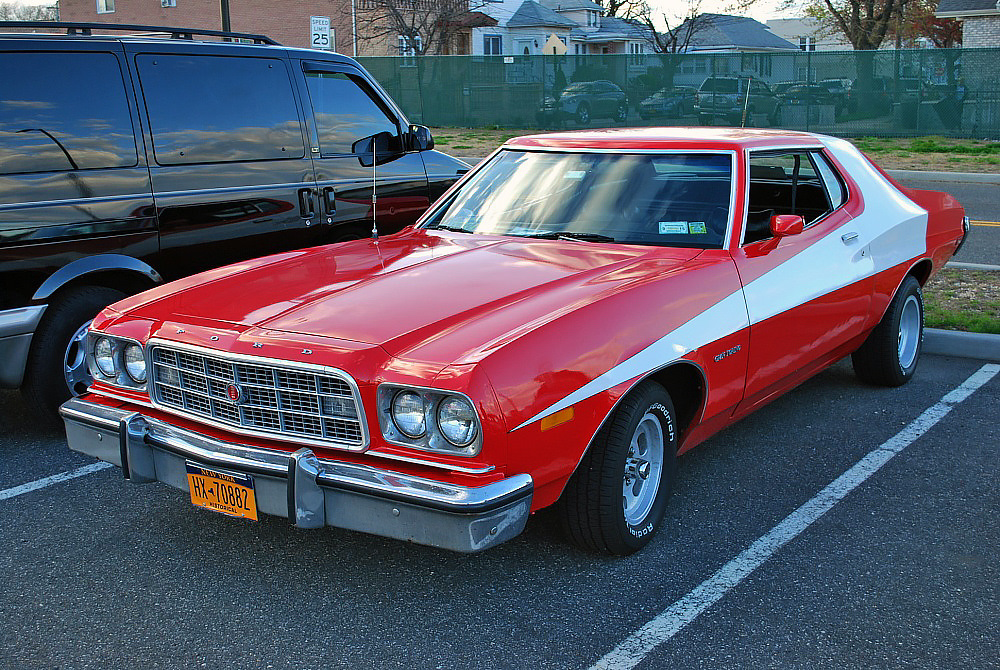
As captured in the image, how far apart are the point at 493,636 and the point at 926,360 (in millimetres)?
4495

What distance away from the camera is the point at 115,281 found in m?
5.77

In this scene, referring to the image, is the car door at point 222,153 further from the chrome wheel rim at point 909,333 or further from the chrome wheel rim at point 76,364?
the chrome wheel rim at point 909,333

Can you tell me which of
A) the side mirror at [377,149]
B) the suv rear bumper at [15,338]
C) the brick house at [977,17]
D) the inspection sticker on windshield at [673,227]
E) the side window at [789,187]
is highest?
the brick house at [977,17]

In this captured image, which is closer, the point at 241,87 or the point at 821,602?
the point at 821,602

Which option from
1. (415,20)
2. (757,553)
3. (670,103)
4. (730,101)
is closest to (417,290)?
(757,553)

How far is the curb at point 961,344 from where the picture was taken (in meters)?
6.79

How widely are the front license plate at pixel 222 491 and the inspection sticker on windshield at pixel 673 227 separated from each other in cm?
221

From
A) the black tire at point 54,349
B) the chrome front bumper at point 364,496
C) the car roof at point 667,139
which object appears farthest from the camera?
the black tire at point 54,349

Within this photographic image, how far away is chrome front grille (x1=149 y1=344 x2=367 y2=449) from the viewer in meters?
3.50

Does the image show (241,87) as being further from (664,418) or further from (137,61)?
(664,418)

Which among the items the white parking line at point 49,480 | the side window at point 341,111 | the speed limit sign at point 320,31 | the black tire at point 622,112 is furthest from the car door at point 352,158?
the black tire at point 622,112

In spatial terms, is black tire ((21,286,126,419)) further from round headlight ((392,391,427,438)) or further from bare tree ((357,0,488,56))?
bare tree ((357,0,488,56))

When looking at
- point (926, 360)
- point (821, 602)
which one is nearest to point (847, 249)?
point (926, 360)

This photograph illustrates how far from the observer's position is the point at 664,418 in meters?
4.06
